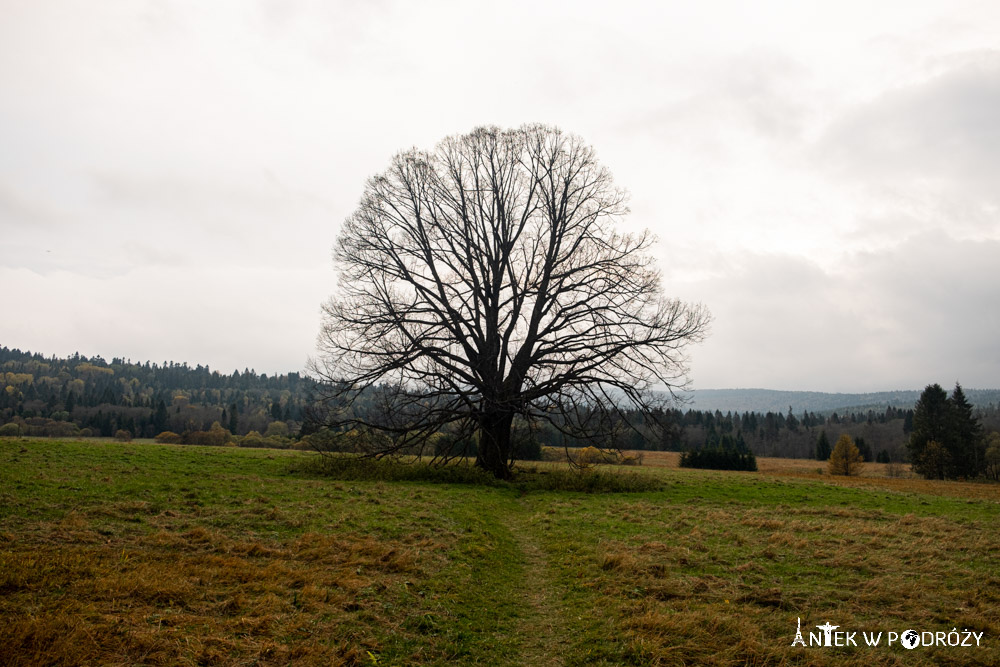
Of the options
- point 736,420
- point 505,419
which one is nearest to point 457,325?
point 505,419

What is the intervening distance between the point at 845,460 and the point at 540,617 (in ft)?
184

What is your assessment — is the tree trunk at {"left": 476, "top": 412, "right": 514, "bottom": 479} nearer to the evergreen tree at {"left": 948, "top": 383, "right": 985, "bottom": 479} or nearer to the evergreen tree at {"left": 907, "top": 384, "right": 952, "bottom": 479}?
the evergreen tree at {"left": 907, "top": 384, "right": 952, "bottom": 479}

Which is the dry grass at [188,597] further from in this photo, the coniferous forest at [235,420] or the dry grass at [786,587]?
the coniferous forest at [235,420]

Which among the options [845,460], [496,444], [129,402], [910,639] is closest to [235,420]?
[129,402]

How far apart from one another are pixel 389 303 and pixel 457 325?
2747 millimetres

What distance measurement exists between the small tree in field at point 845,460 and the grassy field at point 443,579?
43.1m

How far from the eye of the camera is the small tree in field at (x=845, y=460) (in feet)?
166

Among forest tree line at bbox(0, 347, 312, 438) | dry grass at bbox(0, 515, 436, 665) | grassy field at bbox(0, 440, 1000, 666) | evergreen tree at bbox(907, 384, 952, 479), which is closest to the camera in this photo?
dry grass at bbox(0, 515, 436, 665)

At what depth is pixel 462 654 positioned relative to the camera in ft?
17.7

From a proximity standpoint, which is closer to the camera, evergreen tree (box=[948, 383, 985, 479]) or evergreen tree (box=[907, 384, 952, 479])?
evergreen tree (box=[907, 384, 952, 479])

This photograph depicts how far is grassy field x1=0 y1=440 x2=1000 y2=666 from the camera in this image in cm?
512

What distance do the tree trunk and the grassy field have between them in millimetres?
6381

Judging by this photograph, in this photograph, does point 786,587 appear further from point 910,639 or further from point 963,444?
point 963,444

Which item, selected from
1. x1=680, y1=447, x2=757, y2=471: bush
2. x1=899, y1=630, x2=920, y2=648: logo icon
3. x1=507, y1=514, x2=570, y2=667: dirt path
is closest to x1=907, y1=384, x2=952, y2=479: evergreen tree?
x1=680, y1=447, x2=757, y2=471: bush
